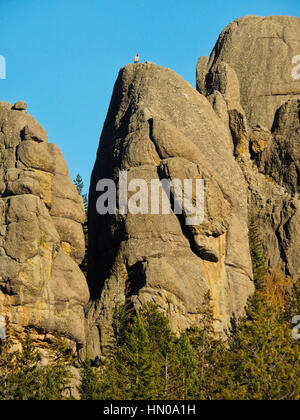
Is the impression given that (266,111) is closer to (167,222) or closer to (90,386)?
(167,222)

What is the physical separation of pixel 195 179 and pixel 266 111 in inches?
1100

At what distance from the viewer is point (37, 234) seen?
6725 cm

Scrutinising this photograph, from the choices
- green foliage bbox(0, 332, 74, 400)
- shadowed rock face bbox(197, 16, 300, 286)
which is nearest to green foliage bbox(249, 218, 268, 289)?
shadowed rock face bbox(197, 16, 300, 286)

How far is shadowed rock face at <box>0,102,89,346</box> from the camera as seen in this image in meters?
65.4

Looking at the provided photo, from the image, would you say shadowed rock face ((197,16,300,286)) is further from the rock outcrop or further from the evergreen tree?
the evergreen tree

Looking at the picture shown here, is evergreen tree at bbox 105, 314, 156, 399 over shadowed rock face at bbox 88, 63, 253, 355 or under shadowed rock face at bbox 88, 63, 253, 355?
under

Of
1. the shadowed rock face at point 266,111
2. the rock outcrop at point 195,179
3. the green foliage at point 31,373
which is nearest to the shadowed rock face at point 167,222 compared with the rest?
the rock outcrop at point 195,179

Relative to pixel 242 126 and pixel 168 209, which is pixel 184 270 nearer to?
pixel 168 209

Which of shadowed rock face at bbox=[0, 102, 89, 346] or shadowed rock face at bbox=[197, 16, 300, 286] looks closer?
shadowed rock face at bbox=[0, 102, 89, 346]

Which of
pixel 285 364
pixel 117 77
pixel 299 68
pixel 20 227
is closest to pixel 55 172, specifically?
pixel 20 227

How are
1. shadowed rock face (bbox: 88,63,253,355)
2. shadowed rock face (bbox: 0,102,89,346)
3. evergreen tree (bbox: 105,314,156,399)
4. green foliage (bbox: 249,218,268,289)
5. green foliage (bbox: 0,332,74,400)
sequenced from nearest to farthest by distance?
evergreen tree (bbox: 105,314,156,399) → green foliage (bbox: 0,332,74,400) → shadowed rock face (bbox: 0,102,89,346) → shadowed rock face (bbox: 88,63,253,355) → green foliage (bbox: 249,218,268,289)

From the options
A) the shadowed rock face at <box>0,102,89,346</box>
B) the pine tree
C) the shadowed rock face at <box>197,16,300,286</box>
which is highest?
the shadowed rock face at <box>197,16,300,286</box>

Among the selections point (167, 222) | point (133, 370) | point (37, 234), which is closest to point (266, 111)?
point (167, 222)

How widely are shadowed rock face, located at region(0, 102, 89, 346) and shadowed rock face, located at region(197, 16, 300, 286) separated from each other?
20.6 meters
